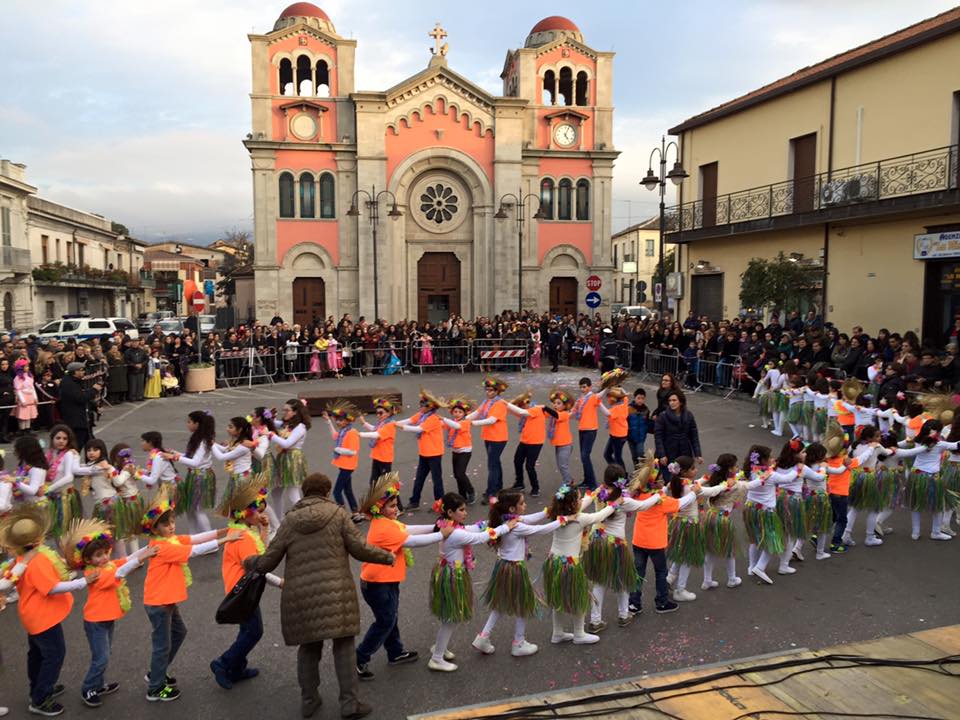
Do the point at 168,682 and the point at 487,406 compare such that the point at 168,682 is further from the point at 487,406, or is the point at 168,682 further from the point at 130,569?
the point at 487,406

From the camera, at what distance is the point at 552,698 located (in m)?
5.31

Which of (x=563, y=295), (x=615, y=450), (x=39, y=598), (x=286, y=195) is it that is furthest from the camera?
(x=563, y=295)

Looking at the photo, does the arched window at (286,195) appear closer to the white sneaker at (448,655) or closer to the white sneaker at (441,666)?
the white sneaker at (448,655)

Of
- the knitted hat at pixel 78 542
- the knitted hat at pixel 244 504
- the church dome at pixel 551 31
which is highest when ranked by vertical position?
the church dome at pixel 551 31

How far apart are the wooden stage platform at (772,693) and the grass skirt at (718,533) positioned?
1371 mm

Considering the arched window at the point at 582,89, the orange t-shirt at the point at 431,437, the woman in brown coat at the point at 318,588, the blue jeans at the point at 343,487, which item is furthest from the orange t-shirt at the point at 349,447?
the arched window at the point at 582,89

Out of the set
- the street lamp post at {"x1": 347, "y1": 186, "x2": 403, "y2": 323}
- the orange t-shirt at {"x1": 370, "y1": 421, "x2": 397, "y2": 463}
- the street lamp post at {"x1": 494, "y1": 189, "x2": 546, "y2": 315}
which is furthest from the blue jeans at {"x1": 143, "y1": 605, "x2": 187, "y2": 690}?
the street lamp post at {"x1": 494, "y1": 189, "x2": 546, "y2": 315}

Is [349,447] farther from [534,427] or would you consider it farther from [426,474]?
[534,427]

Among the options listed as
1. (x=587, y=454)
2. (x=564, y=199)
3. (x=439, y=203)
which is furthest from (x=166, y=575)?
(x=564, y=199)

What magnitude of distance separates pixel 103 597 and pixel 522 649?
3194 mm

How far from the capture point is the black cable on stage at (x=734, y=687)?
5109mm

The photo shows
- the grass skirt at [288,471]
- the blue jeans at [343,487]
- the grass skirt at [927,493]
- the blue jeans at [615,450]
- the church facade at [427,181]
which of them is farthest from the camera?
the church facade at [427,181]

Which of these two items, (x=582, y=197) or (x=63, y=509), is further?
(x=582, y=197)

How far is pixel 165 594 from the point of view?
553 centimetres
